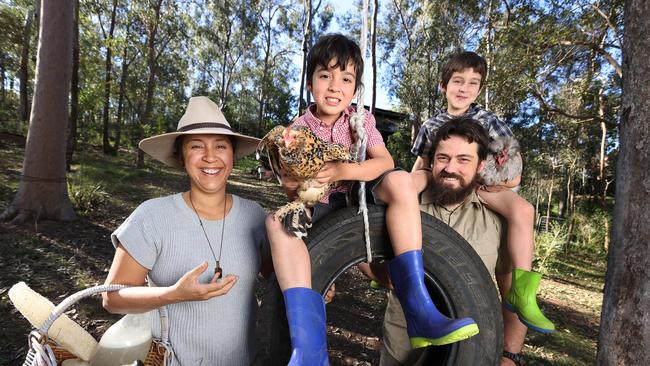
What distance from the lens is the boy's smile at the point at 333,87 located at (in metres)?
1.56

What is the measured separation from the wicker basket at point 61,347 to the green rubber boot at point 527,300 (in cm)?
144

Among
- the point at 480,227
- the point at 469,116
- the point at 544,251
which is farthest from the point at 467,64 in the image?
the point at 544,251

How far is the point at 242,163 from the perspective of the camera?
22672mm

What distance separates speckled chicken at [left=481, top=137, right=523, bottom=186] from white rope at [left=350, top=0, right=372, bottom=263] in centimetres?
78

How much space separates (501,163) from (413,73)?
18060 millimetres

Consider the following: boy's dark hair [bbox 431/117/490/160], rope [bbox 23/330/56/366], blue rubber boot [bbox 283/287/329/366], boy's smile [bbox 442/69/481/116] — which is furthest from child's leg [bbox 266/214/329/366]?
boy's smile [bbox 442/69/481/116]

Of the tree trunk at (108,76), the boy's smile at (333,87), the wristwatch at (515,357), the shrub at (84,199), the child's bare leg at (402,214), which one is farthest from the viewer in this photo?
the tree trunk at (108,76)

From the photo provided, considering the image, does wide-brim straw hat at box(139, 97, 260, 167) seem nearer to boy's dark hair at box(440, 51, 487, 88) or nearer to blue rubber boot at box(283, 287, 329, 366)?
blue rubber boot at box(283, 287, 329, 366)

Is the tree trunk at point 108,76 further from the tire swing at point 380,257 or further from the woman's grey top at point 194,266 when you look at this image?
the tire swing at point 380,257

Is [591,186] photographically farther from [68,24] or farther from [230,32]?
[230,32]

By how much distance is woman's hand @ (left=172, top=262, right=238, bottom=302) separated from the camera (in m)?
1.06

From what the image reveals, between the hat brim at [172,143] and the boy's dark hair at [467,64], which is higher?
the boy's dark hair at [467,64]

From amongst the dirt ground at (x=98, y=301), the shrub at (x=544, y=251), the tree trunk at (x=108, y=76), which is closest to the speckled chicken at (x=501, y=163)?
the dirt ground at (x=98, y=301)

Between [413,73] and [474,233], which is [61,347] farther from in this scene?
[413,73]
